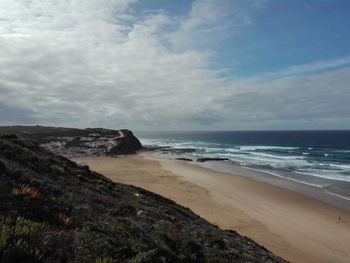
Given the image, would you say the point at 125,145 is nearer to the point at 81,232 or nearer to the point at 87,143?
the point at 87,143

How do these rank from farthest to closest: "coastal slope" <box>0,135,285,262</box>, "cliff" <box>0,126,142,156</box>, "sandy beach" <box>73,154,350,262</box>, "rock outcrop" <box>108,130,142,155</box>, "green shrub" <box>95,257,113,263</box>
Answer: "rock outcrop" <box>108,130,142,155</box> < "cliff" <box>0,126,142,156</box> < "sandy beach" <box>73,154,350,262</box> < "coastal slope" <box>0,135,285,262</box> < "green shrub" <box>95,257,113,263</box>

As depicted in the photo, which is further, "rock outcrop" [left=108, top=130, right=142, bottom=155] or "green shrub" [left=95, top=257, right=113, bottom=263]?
"rock outcrop" [left=108, top=130, right=142, bottom=155]

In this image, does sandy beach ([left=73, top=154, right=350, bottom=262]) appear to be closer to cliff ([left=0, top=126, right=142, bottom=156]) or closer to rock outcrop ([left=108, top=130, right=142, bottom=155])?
cliff ([left=0, top=126, right=142, bottom=156])

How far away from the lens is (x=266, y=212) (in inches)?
A: 984

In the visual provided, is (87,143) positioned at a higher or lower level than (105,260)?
lower

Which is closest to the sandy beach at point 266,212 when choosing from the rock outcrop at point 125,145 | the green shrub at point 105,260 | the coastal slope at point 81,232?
the coastal slope at point 81,232

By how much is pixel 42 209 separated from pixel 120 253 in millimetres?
2348

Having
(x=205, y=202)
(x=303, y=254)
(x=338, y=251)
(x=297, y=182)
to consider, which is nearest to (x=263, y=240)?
(x=303, y=254)

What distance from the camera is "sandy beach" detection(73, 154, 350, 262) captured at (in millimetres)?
17812

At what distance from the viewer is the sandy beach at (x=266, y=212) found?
17.8m

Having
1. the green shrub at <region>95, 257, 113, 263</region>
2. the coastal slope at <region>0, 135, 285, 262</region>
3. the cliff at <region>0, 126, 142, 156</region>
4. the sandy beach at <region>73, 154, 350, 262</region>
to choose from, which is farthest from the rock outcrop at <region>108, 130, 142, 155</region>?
the green shrub at <region>95, 257, 113, 263</region>

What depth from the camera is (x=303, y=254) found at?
16.7m

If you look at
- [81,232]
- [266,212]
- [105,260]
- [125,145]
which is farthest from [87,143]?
[105,260]

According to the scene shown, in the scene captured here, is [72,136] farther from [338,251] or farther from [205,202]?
[338,251]
